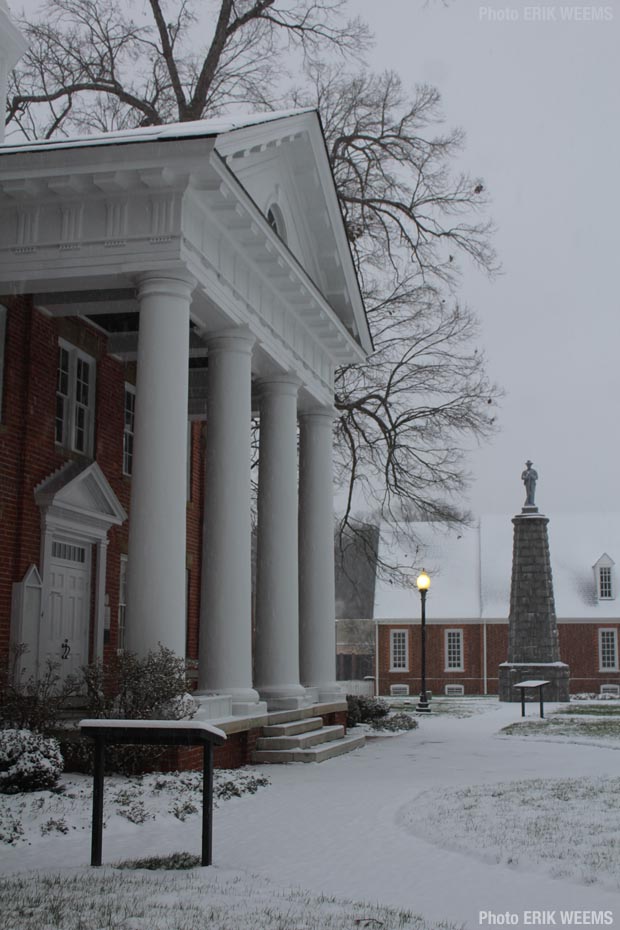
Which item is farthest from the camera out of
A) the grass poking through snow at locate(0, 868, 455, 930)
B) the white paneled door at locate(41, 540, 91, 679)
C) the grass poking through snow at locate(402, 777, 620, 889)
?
the white paneled door at locate(41, 540, 91, 679)

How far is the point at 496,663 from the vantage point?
49969 millimetres

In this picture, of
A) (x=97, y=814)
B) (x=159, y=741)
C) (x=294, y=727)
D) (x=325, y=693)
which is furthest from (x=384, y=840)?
(x=325, y=693)

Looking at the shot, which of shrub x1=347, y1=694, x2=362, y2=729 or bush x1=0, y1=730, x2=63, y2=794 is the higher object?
bush x1=0, y1=730, x2=63, y2=794

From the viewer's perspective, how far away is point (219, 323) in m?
14.8

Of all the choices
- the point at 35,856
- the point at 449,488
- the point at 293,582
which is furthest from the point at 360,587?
the point at 35,856

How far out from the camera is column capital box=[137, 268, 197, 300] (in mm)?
12734

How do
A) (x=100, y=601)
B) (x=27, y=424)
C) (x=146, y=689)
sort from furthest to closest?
(x=100, y=601) < (x=27, y=424) < (x=146, y=689)

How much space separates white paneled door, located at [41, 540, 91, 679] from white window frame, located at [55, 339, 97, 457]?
1546 millimetres

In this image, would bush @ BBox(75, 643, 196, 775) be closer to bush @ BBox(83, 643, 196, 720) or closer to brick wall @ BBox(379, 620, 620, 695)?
bush @ BBox(83, 643, 196, 720)

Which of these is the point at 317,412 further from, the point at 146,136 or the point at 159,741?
the point at 159,741

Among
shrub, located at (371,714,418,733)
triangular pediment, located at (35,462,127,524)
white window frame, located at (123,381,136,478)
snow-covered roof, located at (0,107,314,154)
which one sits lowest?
shrub, located at (371,714,418,733)

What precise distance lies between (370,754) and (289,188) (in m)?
9.02

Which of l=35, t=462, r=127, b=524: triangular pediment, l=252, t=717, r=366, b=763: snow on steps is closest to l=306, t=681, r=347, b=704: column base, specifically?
l=252, t=717, r=366, b=763: snow on steps

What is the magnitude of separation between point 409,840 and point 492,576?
143 feet
